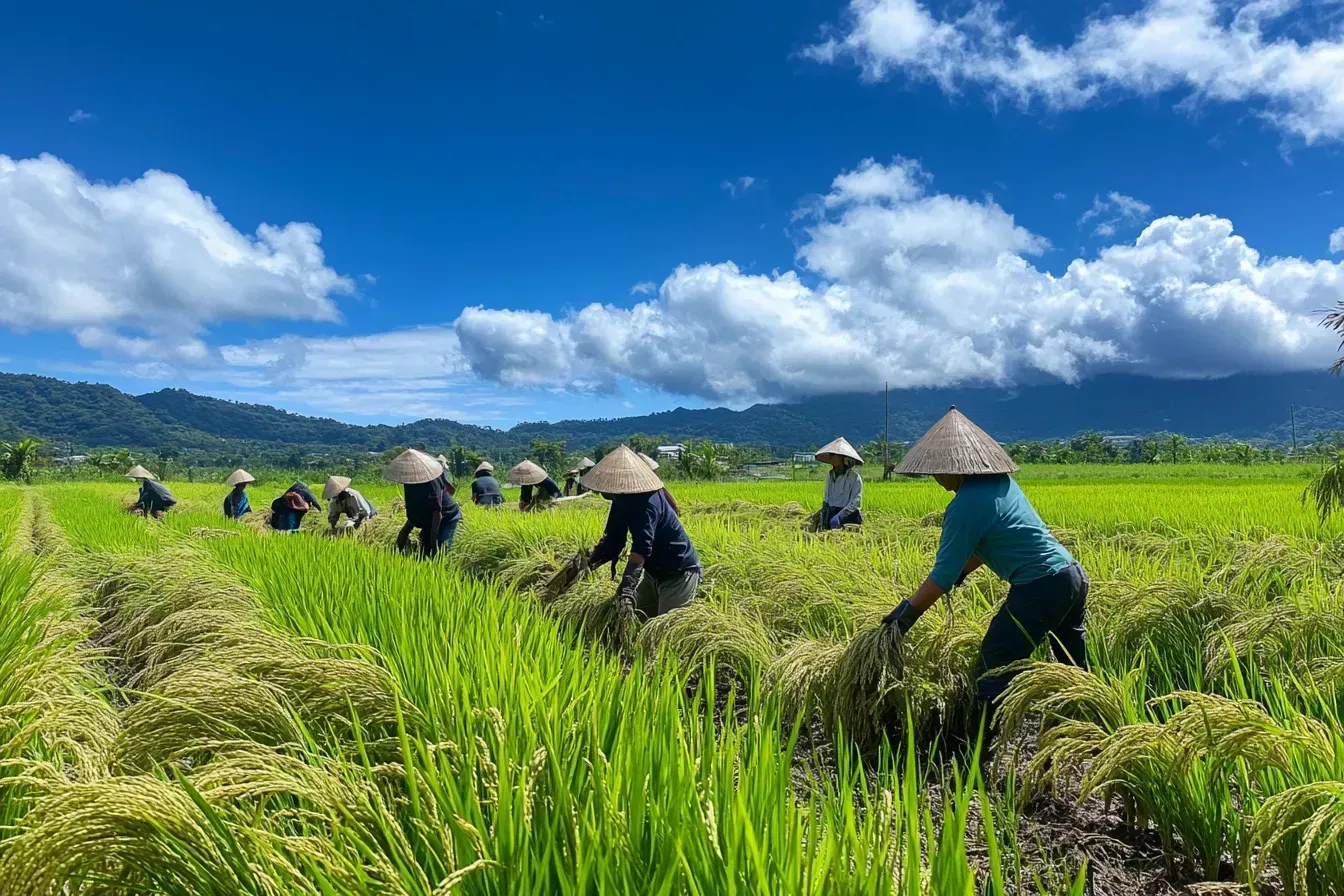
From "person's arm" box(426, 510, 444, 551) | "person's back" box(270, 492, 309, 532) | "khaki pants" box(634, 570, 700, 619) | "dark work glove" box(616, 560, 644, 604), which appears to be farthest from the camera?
"person's back" box(270, 492, 309, 532)

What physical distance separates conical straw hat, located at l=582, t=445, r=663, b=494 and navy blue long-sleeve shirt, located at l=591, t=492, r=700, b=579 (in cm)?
7

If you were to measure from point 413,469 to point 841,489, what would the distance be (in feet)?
14.0

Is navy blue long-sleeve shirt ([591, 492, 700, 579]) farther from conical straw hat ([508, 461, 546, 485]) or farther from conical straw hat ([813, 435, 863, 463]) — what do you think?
conical straw hat ([508, 461, 546, 485])

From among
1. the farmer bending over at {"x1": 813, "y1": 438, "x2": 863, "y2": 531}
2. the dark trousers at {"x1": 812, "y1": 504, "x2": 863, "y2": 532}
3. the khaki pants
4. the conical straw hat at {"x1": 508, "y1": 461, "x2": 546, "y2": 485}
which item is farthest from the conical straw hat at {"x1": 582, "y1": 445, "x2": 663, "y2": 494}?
the conical straw hat at {"x1": 508, "y1": 461, "x2": 546, "y2": 485}

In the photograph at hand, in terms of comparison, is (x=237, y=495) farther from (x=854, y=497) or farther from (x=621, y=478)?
(x=621, y=478)

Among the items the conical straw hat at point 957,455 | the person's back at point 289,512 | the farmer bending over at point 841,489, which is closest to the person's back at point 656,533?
the conical straw hat at point 957,455

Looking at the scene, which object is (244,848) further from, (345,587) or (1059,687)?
(345,587)

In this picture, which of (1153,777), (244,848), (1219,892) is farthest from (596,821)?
(1153,777)

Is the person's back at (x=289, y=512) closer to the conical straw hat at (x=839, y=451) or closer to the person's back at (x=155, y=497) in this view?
the person's back at (x=155, y=497)

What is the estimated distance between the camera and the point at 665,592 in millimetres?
4348

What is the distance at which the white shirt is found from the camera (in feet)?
24.5

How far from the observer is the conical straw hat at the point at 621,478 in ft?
13.0

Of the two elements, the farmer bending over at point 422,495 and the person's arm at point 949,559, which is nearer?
the person's arm at point 949,559

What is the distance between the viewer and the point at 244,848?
4.04 ft
